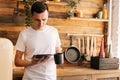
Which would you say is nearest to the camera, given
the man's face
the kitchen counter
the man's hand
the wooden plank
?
the man's hand

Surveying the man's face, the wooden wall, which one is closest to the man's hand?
the man's face

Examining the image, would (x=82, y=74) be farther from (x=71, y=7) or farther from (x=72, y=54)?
(x=71, y=7)

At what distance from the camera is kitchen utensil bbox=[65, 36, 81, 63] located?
131 inches

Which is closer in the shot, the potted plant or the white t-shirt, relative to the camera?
the white t-shirt

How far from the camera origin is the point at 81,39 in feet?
11.4

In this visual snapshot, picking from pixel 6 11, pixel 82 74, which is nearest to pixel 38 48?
pixel 82 74

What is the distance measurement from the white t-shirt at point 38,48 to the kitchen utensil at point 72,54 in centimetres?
134

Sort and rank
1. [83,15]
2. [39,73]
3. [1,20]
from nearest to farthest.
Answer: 1. [39,73]
2. [1,20]
3. [83,15]

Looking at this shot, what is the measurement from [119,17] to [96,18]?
38 centimetres

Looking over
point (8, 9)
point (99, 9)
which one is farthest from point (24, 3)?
point (99, 9)

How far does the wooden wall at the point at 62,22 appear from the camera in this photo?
2.97 m

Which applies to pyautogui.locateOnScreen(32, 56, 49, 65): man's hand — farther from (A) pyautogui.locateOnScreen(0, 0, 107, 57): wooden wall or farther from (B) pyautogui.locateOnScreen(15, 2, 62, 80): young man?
(A) pyautogui.locateOnScreen(0, 0, 107, 57): wooden wall

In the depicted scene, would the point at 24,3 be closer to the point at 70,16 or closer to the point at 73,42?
the point at 70,16

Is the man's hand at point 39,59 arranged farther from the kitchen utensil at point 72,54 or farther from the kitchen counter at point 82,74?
the kitchen utensil at point 72,54
